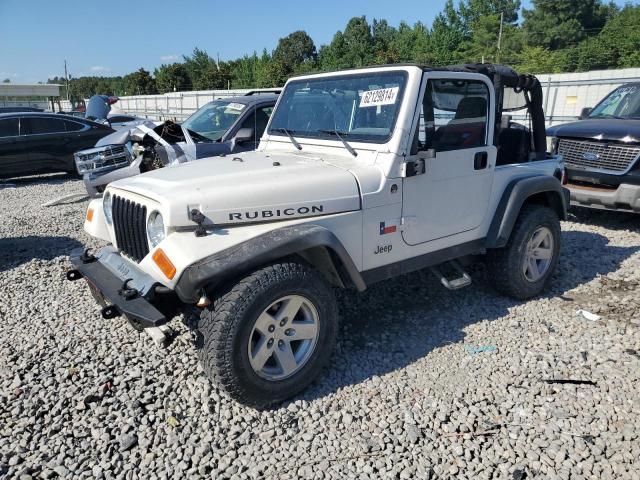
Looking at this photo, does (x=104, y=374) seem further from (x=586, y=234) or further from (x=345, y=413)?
(x=586, y=234)

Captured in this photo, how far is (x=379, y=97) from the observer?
3527 millimetres

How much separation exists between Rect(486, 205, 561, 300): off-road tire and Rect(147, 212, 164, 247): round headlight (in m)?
2.92

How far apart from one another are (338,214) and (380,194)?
36cm

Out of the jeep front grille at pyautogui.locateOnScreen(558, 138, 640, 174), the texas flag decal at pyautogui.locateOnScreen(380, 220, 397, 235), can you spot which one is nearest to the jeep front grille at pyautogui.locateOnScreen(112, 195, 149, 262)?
the texas flag decal at pyautogui.locateOnScreen(380, 220, 397, 235)

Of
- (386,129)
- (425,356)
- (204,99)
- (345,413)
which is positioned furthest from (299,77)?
(204,99)

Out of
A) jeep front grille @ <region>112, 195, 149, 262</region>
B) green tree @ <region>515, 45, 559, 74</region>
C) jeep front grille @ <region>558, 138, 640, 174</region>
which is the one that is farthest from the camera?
green tree @ <region>515, 45, 559, 74</region>

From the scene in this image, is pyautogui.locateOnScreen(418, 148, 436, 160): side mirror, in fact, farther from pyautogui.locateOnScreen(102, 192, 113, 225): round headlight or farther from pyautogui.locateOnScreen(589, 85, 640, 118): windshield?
pyautogui.locateOnScreen(589, 85, 640, 118): windshield

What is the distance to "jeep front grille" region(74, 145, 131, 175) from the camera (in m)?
7.32

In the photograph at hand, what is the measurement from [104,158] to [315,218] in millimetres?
5439

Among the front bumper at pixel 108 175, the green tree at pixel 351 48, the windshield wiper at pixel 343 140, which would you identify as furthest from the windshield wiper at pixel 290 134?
the green tree at pixel 351 48

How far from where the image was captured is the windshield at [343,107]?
3473 millimetres

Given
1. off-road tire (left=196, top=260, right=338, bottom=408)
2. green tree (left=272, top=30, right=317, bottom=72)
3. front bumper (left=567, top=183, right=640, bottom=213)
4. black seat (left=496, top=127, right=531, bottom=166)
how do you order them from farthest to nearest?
green tree (left=272, top=30, right=317, bottom=72)
front bumper (left=567, top=183, right=640, bottom=213)
black seat (left=496, top=127, right=531, bottom=166)
off-road tire (left=196, top=260, right=338, bottom=408)

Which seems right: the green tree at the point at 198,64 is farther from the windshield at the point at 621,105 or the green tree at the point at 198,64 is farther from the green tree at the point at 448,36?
the windshield at the point at 621,105

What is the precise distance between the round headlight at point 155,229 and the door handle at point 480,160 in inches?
96.3
